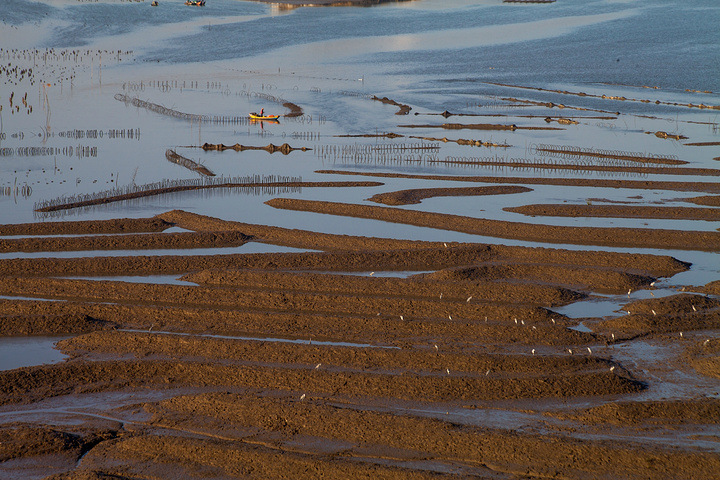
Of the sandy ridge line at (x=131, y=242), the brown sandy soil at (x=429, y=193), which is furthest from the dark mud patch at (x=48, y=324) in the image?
the brown sandy soil at (x=429, y=193)

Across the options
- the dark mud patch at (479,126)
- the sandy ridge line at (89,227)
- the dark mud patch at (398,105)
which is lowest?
the sandy ridge line at (89,227)

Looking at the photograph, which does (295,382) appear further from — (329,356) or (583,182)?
(583,182)

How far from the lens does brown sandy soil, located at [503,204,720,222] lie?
27.9 meters

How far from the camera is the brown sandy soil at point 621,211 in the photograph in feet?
91.7

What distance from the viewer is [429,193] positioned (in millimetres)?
31781

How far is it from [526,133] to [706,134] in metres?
10.7

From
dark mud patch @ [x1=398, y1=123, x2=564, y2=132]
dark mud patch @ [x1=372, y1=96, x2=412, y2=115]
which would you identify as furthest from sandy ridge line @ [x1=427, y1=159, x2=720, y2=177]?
dark mud patch @ [x1=372, y1=96, x2=412, y2=115]

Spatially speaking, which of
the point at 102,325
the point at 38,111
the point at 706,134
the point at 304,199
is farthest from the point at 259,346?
the point at 38,111

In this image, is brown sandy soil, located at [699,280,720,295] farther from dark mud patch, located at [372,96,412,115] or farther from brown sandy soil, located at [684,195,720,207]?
dark mud patch, located at [372,96,412,115]

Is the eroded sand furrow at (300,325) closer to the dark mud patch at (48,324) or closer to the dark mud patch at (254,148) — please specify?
the dark mud patch at (48,324)

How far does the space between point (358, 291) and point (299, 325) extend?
9.11 ft

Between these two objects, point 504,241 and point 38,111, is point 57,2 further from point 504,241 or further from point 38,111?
point 504,241

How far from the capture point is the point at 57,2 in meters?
116

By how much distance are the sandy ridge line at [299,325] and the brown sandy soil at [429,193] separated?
13227 mm
